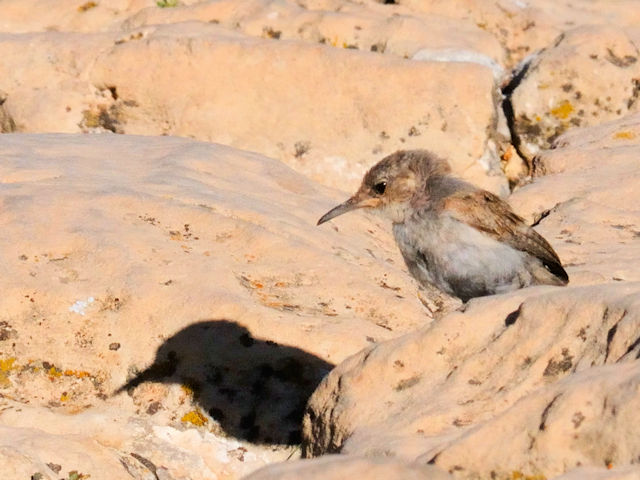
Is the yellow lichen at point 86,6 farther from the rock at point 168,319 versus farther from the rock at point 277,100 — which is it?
the rock at point 168,319

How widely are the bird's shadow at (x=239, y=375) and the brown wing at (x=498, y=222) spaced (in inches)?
58.3

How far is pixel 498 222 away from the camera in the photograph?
8.76 meters

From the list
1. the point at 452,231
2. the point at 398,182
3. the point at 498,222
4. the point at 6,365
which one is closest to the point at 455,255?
the point at 452,231

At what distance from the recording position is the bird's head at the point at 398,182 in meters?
8.80

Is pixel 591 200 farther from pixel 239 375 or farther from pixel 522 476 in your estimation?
pixel 522 476

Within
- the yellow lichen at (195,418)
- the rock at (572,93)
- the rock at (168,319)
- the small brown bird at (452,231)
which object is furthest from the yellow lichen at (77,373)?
the rock at (572,93)

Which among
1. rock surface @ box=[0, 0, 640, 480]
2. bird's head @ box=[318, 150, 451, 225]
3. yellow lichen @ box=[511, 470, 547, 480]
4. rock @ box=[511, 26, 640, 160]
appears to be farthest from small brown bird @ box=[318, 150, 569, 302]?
rock @ box=[511, 26, 640, 160]

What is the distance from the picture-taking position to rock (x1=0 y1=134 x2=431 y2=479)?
25.8 ft

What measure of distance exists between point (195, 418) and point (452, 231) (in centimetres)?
226

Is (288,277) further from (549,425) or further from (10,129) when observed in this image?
(10,129)

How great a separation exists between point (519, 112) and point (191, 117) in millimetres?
4217

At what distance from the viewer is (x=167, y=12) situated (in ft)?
55.3

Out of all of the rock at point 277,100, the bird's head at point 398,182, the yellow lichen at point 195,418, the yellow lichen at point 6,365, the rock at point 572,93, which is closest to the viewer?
the yellow lichen at point 195,418

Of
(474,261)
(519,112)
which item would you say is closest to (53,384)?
(474,261)
